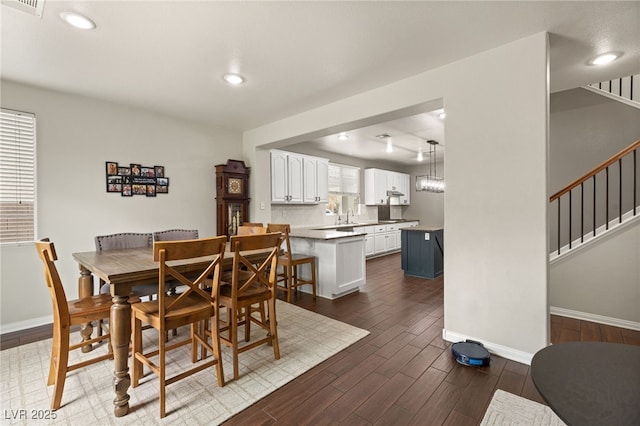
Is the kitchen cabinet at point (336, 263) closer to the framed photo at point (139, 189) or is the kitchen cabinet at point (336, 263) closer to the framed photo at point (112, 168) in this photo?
the framed photo at point (139, 189)

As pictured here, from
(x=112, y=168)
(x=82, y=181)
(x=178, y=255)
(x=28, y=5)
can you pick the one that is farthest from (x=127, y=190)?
(x=178, y=255)

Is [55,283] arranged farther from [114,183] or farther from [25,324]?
[114,183]

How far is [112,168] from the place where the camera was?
3688 mm

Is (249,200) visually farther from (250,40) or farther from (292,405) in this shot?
(292,405)

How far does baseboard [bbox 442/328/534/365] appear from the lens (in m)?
2.33

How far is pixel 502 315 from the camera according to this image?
8.05 ft

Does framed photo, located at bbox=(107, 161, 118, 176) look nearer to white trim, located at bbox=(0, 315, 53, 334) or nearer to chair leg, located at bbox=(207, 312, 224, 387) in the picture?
white trim, located at bbox=(0, 315, 53, 334)

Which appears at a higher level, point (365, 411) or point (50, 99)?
point (50, 99)

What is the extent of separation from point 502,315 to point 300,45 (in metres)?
2.80

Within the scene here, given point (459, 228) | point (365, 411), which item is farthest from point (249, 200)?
point (365, 411)

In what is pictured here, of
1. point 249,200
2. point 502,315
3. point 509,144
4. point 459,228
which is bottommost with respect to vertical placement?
point 502,315

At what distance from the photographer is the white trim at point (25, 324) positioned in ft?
9.96

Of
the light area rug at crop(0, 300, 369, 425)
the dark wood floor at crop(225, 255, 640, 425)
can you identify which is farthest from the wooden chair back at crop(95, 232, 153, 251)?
the dark wood floor at crop(225, 255, 640, 425)

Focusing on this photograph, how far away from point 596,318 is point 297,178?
15.3 ft
